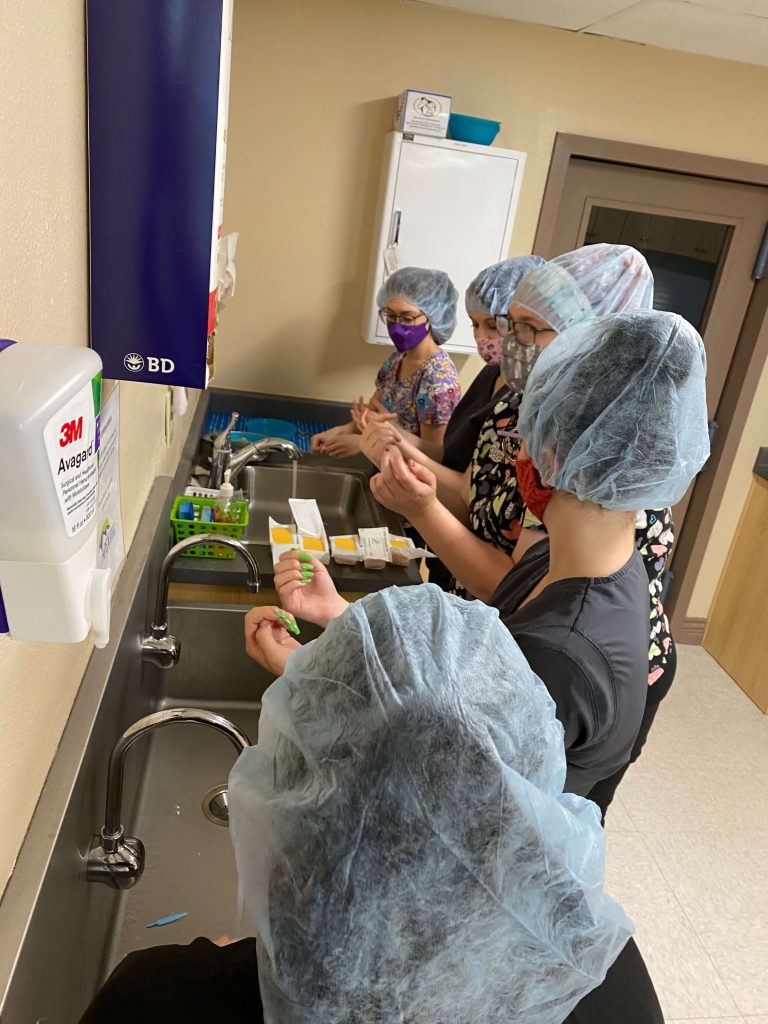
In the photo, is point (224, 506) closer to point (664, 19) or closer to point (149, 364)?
point (149, 364)

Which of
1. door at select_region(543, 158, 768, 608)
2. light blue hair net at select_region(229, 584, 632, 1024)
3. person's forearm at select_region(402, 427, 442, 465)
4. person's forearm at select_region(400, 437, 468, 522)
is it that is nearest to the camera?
light blue hair net at select_region(229, 584, 632, 1024)

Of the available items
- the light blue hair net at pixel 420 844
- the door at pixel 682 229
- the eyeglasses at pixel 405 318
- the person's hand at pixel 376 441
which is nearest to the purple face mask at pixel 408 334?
the eyeglasses at pixel 405 318

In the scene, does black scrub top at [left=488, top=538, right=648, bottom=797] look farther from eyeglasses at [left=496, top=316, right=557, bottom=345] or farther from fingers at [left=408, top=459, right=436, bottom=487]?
eyeglasses at [left=496, top=316, right=557, bottom=345]

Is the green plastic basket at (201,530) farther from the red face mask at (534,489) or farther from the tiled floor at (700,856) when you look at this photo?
the tiled floor at (700,856)

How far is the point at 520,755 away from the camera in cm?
57

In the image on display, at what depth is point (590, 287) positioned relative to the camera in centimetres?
154

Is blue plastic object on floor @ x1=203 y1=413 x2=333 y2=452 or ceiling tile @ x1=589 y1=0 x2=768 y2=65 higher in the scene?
ceiling tile @ x1=589 y1=0 x2=768 y2=65

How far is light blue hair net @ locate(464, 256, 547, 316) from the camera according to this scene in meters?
2.16

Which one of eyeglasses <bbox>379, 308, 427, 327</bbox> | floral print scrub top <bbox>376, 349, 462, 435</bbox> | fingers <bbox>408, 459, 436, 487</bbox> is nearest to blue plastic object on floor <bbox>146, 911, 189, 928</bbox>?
fingers <bbox>408, 459, 436, 487</bbox>


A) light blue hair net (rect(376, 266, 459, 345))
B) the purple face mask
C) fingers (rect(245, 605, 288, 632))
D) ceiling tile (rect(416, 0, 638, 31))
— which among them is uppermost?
ceiling tile (rect(416, 0, 638, 31))

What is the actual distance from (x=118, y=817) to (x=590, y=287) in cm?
129

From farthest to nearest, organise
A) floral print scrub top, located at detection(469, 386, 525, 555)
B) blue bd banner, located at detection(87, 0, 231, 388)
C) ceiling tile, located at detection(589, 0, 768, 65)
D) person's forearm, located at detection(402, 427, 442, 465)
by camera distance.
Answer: person's forearm, located at detection(402, 427, 442, 465) → ceiling tile, located at detection(589, 0, 768, 65) → floral print scrub top, located at detection(469, 386, 525, 555) → blue bd banner, located at detection(87, 0, 231, 388)

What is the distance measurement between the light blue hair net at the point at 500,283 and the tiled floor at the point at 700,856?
1618 millimetres

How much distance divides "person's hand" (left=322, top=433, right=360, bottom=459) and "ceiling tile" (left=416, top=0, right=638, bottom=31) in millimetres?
1390
